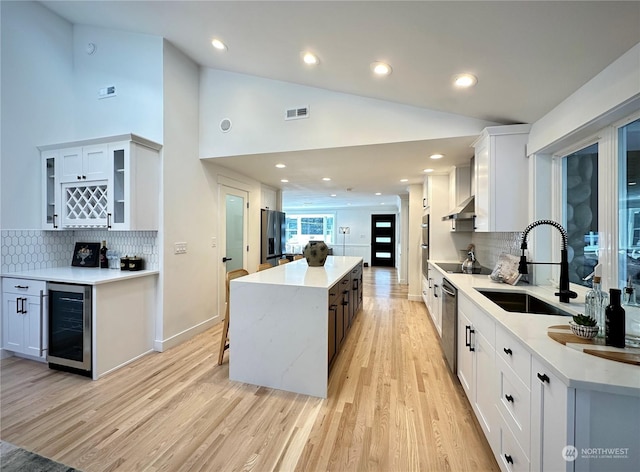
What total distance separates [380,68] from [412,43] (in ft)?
1.41

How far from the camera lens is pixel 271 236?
18.3ft

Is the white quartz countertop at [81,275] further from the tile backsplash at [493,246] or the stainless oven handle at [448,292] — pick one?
the tile backsplash at [493,246]

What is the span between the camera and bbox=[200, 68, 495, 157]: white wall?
280cm

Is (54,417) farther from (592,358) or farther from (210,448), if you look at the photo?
(592,358)

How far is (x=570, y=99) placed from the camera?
6.06 feet

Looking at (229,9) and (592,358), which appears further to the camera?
(229,9)

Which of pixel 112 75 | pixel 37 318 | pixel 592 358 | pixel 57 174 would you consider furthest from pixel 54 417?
pixel 112 75

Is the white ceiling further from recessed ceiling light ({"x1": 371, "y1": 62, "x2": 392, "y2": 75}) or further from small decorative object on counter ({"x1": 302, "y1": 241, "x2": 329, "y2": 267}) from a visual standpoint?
small decorative object on counter ({"x1": 302, "y1": 241, "x2": 329, "y2": 267})

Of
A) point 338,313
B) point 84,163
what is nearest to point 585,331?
Answer: point 338,313

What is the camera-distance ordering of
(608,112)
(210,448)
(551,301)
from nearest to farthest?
(608,112)
(210,448)
(551,301)

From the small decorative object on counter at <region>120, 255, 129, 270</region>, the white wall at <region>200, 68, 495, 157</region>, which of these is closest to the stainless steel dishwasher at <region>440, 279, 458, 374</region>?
the white wall at <region>200, 68, 495, 157</region>

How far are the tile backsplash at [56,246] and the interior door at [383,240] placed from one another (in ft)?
28.5

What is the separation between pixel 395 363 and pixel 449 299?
2.83 ft

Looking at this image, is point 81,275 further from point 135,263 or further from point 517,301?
point 517,301
